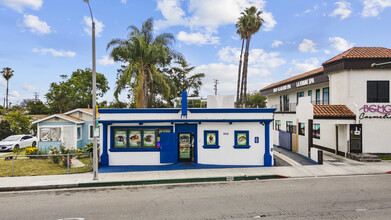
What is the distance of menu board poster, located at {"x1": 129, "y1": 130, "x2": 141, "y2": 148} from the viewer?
579 inches

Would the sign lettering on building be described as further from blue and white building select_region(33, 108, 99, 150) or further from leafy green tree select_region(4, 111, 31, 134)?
leafy green tree select_region(4, 111, 31, 134)

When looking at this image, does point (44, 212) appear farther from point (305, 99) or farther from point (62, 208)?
point (305, 99)

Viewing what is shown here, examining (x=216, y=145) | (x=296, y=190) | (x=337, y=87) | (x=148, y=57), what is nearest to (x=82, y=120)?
(x=148, y=57)

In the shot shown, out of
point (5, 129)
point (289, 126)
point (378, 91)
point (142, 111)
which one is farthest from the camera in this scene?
point (5, 129)

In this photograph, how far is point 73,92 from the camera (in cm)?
4959

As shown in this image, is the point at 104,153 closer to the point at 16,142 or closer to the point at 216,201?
the point at 216,201

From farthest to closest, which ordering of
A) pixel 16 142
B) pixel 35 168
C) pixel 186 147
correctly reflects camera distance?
1. pixel 16 142
2. pixel 186 147
3. pixel 35 168

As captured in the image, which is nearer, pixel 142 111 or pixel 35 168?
pixel 35 168

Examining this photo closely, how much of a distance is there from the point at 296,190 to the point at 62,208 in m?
8.90

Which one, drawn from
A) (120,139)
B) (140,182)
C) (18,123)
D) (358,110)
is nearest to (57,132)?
(120,139)

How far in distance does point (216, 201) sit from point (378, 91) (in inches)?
641

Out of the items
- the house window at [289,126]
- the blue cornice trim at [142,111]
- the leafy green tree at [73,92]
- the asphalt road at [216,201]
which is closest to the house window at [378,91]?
the house window at [289,126]

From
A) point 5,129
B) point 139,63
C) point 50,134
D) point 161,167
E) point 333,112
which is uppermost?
point 139,63

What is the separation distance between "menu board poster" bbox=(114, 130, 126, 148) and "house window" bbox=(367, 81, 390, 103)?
1742 cm
